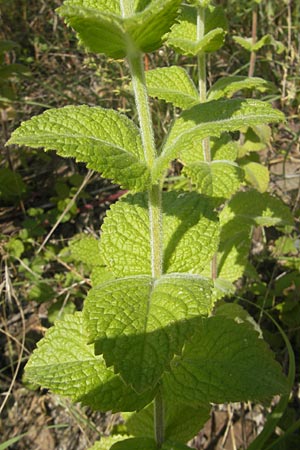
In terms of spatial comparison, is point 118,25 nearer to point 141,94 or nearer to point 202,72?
point 141,94

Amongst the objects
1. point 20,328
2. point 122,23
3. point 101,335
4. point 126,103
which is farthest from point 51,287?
point 122,23

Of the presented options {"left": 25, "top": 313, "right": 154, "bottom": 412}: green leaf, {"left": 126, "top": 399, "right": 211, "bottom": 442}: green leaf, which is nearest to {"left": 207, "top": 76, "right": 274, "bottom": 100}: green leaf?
{"left": 25, "top": 313, "right": 154, "bottom": 412}: green leaf

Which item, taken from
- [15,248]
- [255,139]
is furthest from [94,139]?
[15,248]

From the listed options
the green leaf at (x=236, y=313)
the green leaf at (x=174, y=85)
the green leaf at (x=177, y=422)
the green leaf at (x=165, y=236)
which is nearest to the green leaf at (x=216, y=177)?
the green leaf at (x=174, y=85)

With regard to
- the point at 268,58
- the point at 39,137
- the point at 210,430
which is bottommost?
the point at 210,430

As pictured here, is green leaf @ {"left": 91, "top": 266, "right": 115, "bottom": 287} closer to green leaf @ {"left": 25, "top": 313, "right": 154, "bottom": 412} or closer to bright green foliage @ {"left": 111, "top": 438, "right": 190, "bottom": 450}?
green leaf @ {"left": 25, "top": 313, "right": 154, "bottom": 412}

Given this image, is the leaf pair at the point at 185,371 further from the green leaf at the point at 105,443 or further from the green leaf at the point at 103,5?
the green leaf at the point at 103,5

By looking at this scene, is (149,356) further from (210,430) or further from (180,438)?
(210,430)
